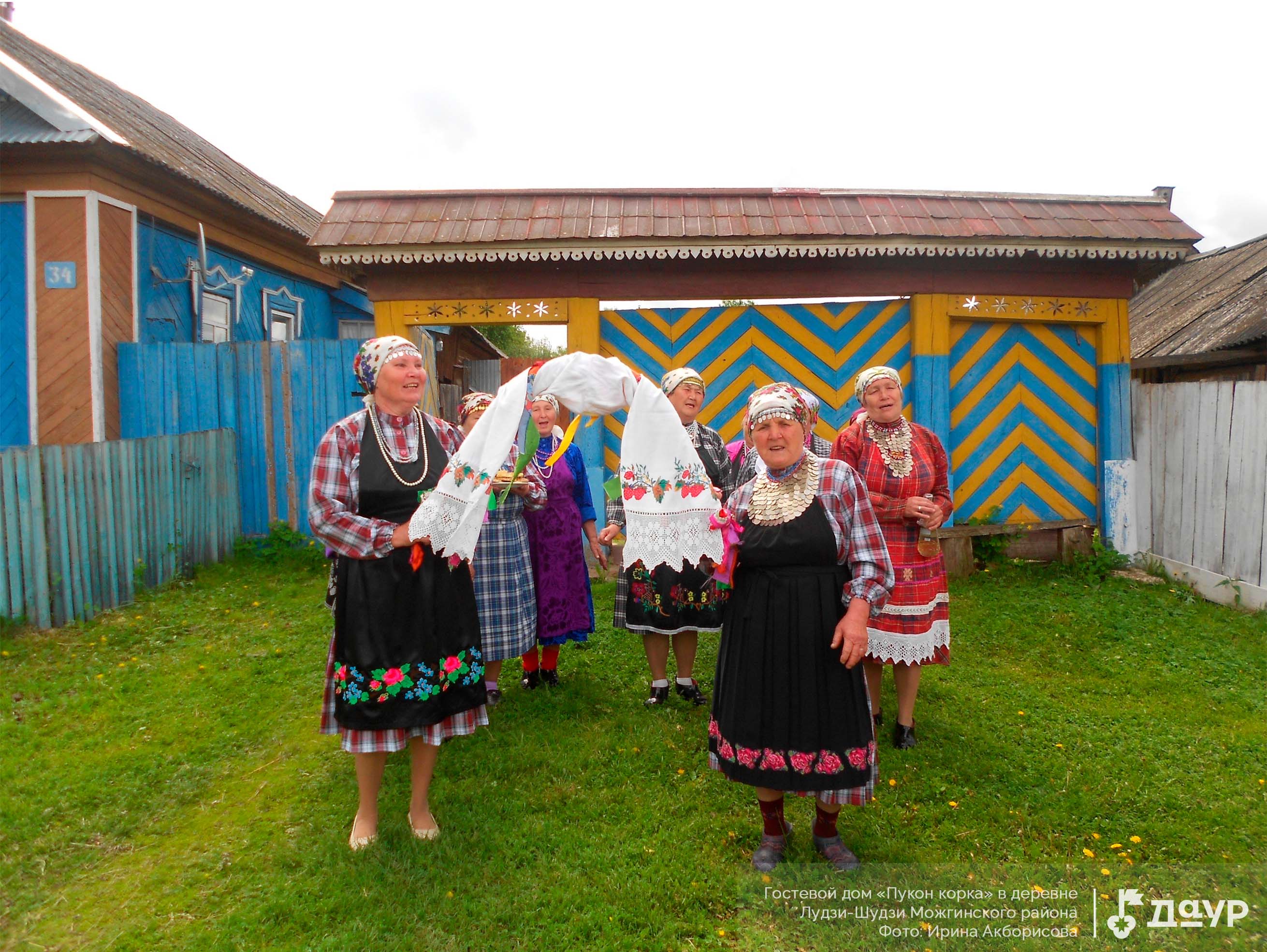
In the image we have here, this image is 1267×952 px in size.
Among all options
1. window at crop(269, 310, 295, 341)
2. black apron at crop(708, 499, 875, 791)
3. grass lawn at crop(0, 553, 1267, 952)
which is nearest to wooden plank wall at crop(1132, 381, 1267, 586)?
grass lawn at crop(0, 553, 1267, 952)

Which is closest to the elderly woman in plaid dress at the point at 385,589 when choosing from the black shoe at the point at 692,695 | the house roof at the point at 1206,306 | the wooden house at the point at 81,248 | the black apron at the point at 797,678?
the black apron at the point at 797,678

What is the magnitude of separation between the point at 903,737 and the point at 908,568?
2.90 feet

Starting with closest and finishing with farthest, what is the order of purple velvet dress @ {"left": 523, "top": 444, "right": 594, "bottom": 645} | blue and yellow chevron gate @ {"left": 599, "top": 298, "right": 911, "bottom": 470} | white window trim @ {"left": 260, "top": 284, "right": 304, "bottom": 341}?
purple velvet dress @ {"left": 523, "top": 444, "right": 594, "bottom": 645} < blue and yellow chevron gate @ {"left": 599, "top": 298, "right": 911, "bottom": 470} < white window trim @ {"left": 260, "top": 284, "right": 304, "bottom": 341}

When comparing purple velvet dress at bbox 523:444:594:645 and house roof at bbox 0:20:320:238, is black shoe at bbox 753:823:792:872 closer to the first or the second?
purple velvet dress at bbox 523:444:594:645

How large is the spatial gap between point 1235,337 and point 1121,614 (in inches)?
264

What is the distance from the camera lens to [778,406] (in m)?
2.69

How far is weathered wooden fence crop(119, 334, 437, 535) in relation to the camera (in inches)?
298

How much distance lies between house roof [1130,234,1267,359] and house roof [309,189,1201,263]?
13.5 feet

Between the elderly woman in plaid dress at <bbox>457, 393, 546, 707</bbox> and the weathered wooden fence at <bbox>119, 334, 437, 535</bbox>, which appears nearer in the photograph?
the elderly woman in plaid dress at <bbox>457, 393, 546, 707</bbox>

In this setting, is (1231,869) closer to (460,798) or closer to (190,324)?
(460,798)

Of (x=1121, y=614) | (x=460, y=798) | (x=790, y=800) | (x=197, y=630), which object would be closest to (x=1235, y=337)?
(x=1121, y=614)

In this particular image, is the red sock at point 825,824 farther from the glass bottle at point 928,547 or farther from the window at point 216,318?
the window at point 216,318

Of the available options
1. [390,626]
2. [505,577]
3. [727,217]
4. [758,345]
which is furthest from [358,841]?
[727,217]

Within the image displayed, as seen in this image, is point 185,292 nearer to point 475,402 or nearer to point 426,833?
point 475,402
